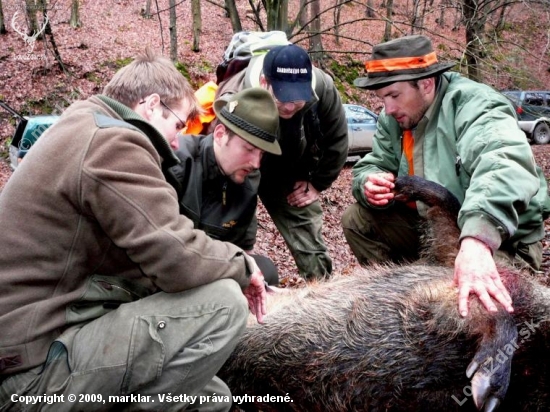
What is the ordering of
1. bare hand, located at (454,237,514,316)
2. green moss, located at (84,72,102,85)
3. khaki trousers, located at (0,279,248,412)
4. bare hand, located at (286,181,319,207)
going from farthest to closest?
green moss, located at (84,72,102,85), bare hand, located at (286,181,319,207), bare hand, located at (454,237,514,316), khaki trousers, located at (0,279,248,412)

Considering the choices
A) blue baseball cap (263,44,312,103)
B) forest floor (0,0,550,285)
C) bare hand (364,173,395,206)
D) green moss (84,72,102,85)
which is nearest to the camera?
blue baseball cap (263,44,312,103)

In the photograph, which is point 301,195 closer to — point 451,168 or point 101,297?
point 451,168

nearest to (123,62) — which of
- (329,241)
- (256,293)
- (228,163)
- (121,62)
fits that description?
(121,62)

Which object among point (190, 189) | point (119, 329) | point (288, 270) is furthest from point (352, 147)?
point (119, 329)

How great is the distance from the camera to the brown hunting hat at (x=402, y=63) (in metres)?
4.28

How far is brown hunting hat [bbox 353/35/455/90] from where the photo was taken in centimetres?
428

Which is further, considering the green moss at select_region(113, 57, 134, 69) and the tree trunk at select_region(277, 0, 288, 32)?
the green moss at select_region(113, 57, 134, 69)

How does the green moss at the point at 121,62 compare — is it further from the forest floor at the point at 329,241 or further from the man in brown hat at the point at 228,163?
the man in brown hat at the point at 228,163

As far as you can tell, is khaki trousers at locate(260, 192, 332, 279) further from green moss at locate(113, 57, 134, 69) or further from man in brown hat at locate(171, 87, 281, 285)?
green moss at locate(113, 57, 134, 69)

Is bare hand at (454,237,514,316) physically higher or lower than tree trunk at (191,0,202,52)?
higher

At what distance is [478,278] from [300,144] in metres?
2.32

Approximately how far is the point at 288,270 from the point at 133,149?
18.3 ft

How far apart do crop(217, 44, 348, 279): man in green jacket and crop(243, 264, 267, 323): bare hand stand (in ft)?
5.35

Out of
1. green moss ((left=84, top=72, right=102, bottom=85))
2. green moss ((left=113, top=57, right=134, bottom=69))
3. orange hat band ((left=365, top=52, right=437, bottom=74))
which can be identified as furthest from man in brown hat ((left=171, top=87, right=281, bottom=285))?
→ green moss ((left=113, top=57, right=134, bottom=69))
